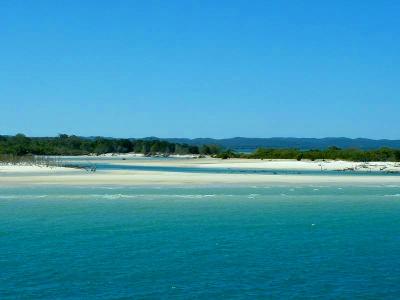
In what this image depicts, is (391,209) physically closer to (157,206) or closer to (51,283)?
(157,206)

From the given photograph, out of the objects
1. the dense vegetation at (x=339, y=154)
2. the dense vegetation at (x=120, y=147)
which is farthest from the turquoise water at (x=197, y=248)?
the dense vegetation at (x=120, y=147)

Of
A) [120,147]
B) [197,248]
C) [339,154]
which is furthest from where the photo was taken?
[120,147]

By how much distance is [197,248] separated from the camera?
49.1 feet

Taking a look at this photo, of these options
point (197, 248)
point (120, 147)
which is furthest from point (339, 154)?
point (197, 248)

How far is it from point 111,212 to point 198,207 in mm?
3200

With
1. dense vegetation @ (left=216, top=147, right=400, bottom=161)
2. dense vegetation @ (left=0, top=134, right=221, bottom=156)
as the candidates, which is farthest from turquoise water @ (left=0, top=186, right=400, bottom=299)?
dense vegetation @ (left=0, top=134, right=221, bottom=156)

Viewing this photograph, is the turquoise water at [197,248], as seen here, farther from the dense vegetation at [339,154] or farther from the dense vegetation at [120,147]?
the dense vegetation at [120,147]

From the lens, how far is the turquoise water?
11.4m

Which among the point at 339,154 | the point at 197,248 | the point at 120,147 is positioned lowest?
the point at 197,248

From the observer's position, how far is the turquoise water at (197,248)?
450 inches

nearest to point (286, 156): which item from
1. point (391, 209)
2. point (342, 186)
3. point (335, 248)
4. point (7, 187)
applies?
point (342, 186)

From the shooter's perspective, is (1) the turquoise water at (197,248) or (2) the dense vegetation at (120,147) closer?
(1) the turquoise water at (197,248)

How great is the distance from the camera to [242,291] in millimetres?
11219

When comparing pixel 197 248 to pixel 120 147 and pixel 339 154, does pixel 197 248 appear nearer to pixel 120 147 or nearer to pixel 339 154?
pixel 339 154
